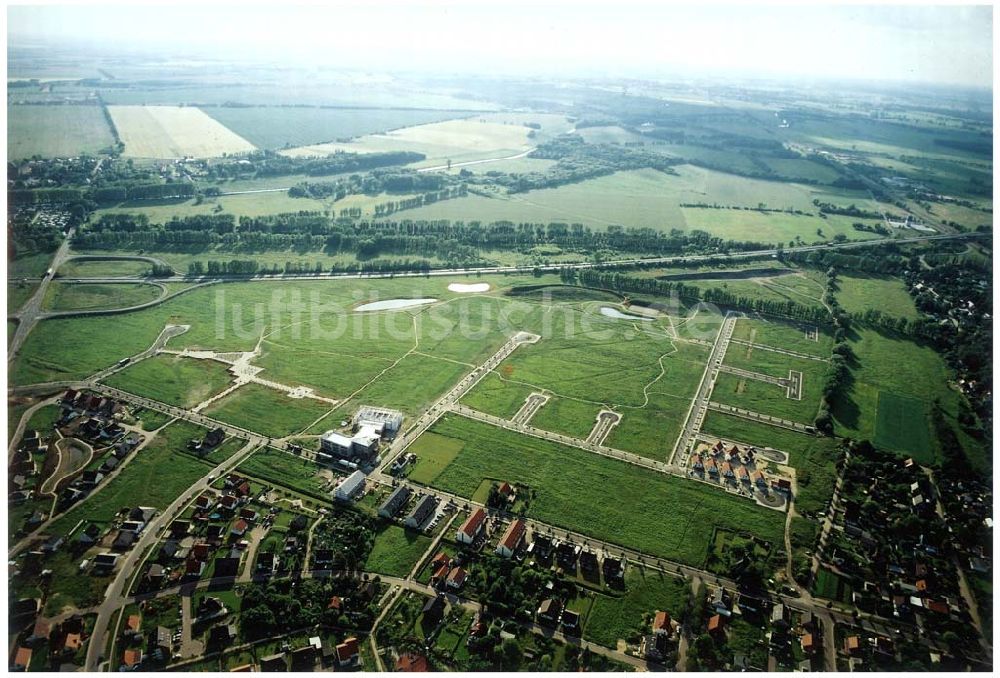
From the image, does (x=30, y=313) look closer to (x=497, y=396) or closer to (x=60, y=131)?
(x=497, y=396)

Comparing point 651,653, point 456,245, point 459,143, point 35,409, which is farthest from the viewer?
point 459,143

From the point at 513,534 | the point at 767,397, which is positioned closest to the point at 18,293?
the point at 513,534

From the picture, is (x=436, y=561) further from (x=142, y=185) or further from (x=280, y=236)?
(x=142, y=185)

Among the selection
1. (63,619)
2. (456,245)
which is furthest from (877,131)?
(63,619)

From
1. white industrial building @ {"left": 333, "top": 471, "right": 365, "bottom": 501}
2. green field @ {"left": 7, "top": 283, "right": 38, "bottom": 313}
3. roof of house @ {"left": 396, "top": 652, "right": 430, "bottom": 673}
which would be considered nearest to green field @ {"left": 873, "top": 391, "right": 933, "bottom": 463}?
roof of house @ {"left": 396, "top": 652, "right": 430, "bottom": 673}

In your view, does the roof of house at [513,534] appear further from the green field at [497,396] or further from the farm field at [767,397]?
the farm field at [767,397]

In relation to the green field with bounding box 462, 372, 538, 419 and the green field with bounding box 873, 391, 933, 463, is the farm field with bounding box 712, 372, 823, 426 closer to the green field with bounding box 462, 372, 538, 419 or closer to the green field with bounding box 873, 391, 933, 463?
the green field with bounding box 873, 391, 933, 463
